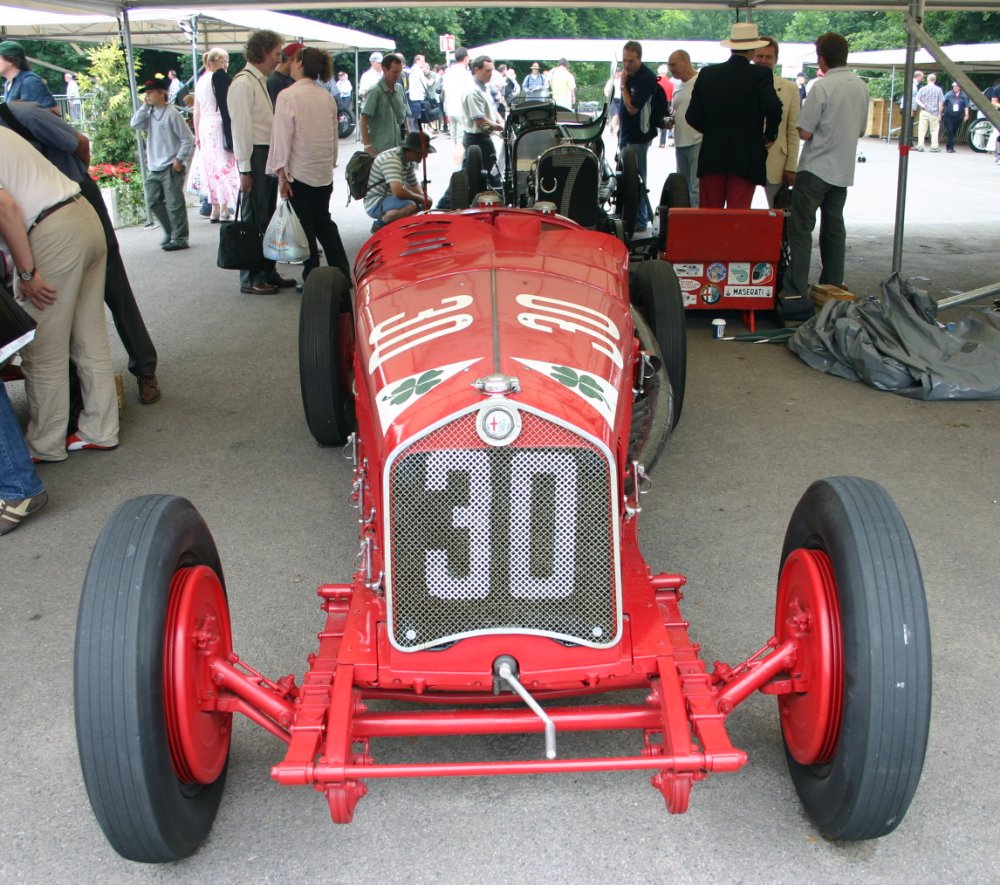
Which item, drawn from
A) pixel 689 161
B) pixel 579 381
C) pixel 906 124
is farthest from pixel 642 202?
pixel 579 381

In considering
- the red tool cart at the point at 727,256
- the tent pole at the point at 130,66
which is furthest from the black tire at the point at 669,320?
the tent pole at the point at 130,66

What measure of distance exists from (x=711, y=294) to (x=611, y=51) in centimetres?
2245

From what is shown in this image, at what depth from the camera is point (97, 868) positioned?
2469mm

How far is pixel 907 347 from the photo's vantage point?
238 inches

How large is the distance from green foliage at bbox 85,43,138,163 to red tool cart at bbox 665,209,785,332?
10.7 metres

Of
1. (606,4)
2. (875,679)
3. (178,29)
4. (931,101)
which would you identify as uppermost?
(178,29)

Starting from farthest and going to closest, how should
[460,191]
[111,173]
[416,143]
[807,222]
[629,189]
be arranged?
[111,173] < [629,189] < [460,191] < [807,222] < [416,143]

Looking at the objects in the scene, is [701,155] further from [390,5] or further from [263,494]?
[263,494]

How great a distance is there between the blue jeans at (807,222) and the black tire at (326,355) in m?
3.96

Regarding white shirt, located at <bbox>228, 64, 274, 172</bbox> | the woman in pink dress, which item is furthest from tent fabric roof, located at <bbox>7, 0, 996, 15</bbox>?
white shirt, located at <bbox>228, 64, 274, 172</bbox>

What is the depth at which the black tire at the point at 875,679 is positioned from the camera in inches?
88.6

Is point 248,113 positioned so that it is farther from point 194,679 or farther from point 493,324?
point 194,679

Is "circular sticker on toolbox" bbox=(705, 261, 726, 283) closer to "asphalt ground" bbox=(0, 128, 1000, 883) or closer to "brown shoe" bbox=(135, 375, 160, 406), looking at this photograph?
"asphalt ground" bbox=(0, 128, 1000, 883)

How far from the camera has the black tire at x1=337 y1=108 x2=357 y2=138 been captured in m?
27.5
